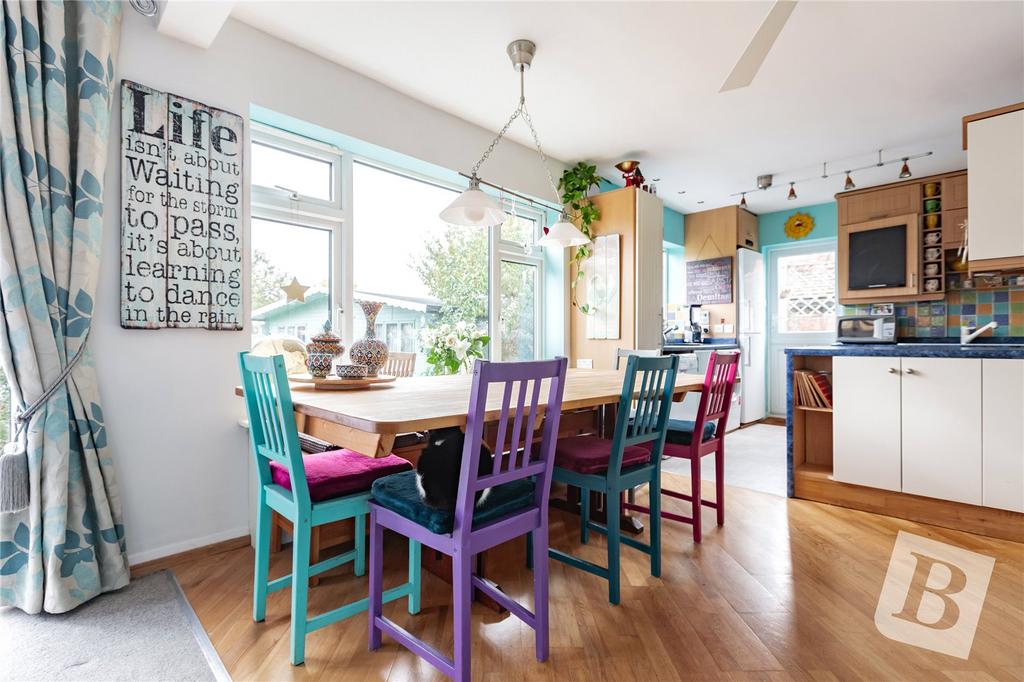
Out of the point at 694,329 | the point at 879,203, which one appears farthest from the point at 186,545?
the point at 879,203

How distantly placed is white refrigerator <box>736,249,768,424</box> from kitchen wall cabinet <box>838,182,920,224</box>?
4.12 feet

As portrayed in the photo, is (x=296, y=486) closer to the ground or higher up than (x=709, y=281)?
closer to the ground

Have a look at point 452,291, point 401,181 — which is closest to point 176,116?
point 401,181

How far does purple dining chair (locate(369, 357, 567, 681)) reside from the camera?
Result: 1.24 m

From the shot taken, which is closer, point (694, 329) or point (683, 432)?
point (683, 432)

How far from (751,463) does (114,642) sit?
389 cm

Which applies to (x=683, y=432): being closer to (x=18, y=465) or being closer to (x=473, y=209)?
(x=473, y=209)

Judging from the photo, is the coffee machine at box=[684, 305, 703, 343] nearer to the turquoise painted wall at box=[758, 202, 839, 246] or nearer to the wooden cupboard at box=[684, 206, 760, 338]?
the wooden cupboard at box=[684, 206, 760, 338]

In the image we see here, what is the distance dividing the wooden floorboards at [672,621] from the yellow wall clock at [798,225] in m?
4.09

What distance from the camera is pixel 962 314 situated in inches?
156

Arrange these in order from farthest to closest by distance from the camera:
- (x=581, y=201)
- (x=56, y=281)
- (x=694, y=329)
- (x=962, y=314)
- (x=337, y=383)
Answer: (x=694, y=329), (x=581, y=201), (x=962, y=314), (x=337, y=383), (x=56, y=281)

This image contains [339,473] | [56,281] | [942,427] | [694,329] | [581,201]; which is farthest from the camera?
[694,329]

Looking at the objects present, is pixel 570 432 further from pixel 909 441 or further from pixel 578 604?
pixel 909 441

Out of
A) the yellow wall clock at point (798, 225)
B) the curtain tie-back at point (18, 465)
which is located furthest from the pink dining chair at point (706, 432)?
the yellow wall clock at point (798, 225)
